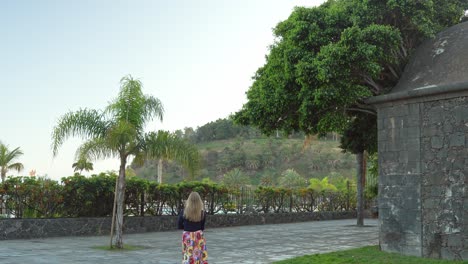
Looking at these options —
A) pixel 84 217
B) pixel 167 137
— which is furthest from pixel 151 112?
pixel 84 217

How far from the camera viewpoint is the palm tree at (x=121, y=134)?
41.7 feet

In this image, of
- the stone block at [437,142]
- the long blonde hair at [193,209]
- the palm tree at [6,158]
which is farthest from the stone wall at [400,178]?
the palm tree at [6,158]

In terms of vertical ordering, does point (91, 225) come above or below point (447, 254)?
above

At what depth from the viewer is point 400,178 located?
459 inches

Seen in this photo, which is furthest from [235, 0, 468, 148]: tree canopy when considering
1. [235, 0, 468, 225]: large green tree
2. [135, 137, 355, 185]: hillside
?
[135, 137, 355, 185]: hillside

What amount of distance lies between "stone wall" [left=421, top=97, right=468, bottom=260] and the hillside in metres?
62.1

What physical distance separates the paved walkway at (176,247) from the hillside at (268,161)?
57.1 m

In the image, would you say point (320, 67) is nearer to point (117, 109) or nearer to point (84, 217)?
point (117, 109)

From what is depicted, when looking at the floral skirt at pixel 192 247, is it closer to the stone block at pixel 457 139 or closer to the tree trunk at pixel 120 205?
the tree trunk at pixel 120 205

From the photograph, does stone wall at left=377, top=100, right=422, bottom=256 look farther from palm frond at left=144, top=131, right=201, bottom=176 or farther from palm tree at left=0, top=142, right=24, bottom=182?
palm tree at left=0, top=142, right=24, bottom=182

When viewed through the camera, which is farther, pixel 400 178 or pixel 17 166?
pixel 17 166

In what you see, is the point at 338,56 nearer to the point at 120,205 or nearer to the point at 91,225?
the point at 120,205

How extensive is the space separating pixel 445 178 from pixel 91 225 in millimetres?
10871

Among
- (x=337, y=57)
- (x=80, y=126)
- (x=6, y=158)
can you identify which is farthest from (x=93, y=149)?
(x=6, y=158)
